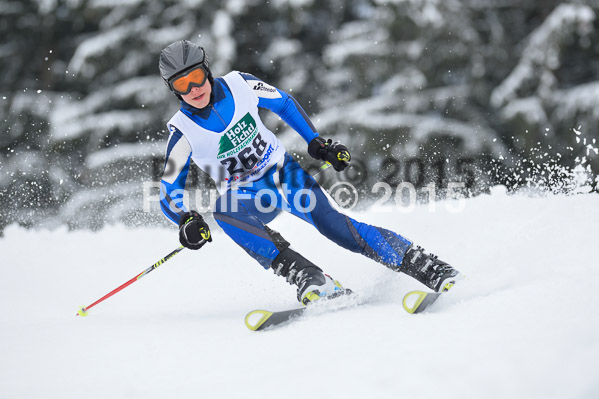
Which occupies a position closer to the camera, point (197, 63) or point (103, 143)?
point (197, 63)

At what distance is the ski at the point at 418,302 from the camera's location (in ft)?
8.36

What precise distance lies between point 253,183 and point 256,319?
918mm

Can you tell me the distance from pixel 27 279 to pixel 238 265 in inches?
68.7

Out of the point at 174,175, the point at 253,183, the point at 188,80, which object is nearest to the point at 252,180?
the point at 253,183

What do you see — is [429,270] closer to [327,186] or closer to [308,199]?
[308,199]

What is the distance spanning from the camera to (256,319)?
2.81 m

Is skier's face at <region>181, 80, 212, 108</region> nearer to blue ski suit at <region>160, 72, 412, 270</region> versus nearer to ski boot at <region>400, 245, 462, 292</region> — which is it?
blue ski suit at <region>160, 72, 412, 270</region>

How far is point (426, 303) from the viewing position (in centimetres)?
258

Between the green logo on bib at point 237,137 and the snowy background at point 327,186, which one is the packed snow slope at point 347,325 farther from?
the green logo on bib at point 237,137

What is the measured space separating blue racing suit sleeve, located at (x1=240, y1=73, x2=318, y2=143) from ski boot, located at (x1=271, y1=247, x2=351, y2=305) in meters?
A: 0.84

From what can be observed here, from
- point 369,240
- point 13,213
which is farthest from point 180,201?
point 13,213

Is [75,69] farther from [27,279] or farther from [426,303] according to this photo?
[426,303]

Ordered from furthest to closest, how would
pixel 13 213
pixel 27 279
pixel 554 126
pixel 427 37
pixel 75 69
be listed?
pixel 13 213 → pixel 75 69 → pixel 427 37 → pixel 554 126 → pixel 27 279

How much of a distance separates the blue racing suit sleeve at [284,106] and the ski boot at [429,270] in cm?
102
